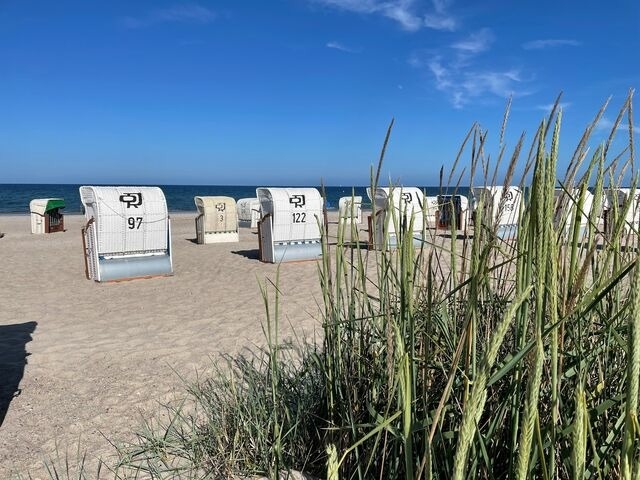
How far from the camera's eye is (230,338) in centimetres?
530

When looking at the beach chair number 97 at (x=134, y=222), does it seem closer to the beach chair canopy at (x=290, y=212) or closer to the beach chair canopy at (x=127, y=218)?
the beach chair canopy at (x=127, y=218)

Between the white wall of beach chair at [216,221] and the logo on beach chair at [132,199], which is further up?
the logo on beach chair at [132,199]

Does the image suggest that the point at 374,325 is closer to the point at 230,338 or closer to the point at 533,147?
the point at 533,147

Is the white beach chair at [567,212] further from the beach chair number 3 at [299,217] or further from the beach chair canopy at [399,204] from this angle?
the beach chair number 3 at [299,217]

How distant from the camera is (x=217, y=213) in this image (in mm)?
14773

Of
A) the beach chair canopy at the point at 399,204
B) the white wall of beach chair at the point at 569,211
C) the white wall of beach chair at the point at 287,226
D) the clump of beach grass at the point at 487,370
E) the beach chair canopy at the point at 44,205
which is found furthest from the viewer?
the beach chair canopy at the point at 44,205

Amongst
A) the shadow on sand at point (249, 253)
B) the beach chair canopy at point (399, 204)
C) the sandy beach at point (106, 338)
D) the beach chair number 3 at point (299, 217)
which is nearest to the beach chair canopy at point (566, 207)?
the beach chair canopy at point (399, 204)

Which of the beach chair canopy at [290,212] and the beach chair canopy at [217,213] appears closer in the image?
the beach chair canopy at [290,212]

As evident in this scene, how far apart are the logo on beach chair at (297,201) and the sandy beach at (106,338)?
139cm

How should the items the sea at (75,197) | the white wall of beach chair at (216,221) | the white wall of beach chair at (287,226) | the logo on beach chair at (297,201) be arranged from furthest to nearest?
the sea at (75,197) → the white wall of beach chair at (216,221) → the logo on beach chair at (297,201) → the white wall of beach chair at (287,226)

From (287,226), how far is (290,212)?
1.02 feet

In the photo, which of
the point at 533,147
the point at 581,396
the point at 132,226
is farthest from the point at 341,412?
the point at 132,226

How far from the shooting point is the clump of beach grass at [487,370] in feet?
2.65

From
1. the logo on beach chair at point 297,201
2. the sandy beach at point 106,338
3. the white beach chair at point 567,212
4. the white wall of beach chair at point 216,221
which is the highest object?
Result: the white beach chair at point 567,212
